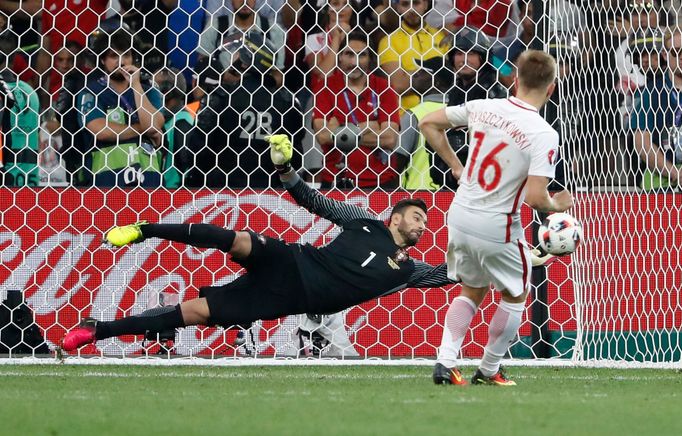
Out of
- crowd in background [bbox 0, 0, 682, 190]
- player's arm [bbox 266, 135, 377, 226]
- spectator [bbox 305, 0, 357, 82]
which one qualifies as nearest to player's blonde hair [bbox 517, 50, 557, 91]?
player's arm [bbox 266, 135, 377, 226]

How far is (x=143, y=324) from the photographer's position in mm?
7762

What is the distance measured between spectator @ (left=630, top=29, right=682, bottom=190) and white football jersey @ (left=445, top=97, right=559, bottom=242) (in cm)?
331

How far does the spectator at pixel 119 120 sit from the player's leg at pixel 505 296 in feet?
11.6

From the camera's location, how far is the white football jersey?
6.31 metres

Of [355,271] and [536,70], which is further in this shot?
[355,271]

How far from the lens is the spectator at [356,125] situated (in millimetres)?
9539

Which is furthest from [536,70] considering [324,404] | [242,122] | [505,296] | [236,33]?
[236,33]

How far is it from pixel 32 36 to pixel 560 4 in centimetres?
400

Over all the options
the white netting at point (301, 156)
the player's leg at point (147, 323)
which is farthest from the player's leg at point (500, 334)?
the white netting at point (301, 156)

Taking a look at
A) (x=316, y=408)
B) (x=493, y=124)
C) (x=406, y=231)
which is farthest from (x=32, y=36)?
(x=316, y=408)

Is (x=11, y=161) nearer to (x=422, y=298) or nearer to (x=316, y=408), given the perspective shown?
(x=422, y=298)

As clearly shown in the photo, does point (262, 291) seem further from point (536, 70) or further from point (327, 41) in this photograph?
point (327, 41)

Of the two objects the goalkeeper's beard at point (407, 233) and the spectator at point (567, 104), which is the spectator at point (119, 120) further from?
the spectator at point (567, 104)

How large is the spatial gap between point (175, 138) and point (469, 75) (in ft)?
7.56
